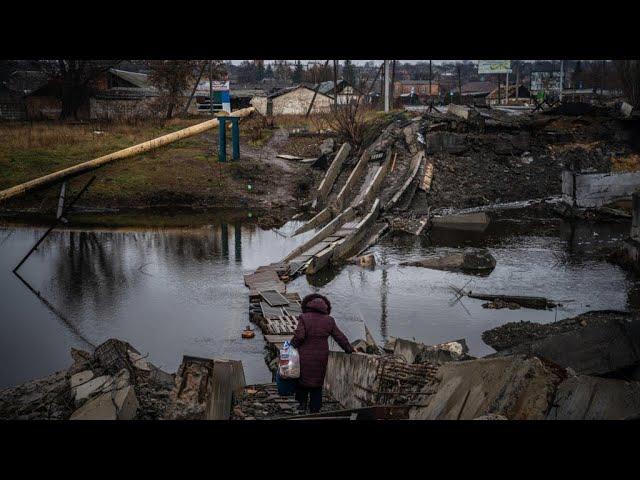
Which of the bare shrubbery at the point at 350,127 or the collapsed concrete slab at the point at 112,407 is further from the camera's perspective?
the bare shrubbery at the point at 350,127

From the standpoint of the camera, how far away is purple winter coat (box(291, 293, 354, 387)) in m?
6.54

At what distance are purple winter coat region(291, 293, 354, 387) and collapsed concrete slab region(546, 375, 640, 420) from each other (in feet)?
6.55

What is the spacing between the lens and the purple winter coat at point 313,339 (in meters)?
6.54

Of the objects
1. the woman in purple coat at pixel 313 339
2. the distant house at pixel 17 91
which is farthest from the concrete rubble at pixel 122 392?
the distant house at pixel 17 91

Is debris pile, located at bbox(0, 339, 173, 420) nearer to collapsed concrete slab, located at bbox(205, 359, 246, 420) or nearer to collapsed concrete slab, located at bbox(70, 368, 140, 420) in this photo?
collapsed concrete slab, located at bbox(70, 368, 140, 420)

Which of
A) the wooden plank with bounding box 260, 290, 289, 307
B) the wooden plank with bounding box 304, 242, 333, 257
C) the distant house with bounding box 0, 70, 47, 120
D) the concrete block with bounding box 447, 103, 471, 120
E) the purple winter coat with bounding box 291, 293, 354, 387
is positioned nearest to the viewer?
the purple winter coat with bounding box 291, 293, 354, 387

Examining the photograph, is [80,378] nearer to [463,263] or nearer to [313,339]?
[313,339]

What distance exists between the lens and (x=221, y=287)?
13.9 m

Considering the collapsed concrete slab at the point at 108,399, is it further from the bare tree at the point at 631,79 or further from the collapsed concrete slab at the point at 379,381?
the bare tree at the point at 631,79

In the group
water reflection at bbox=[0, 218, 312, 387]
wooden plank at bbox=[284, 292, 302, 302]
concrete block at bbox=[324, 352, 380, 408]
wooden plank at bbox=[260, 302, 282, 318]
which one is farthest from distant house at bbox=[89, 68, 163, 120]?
concrete block at bbox=[324, 352, 380, 408]

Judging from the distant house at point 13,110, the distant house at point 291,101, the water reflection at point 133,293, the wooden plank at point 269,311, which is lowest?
the water reflection at point 133,293

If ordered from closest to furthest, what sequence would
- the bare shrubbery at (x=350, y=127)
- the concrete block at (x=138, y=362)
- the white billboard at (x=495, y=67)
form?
the concrete block at (x=138, y=362), the bare shrubbery at (x=350, y=127), the white billboard at (x=495, y=67)

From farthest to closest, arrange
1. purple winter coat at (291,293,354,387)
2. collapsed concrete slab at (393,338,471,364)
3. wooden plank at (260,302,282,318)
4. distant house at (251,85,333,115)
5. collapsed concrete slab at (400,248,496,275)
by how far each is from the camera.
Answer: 1. distant house at (251,85,333,115)
2. collapsed concrete slab at (400,248,496,275)
3. wooden plank at (260,302,282,318)
4. collapsed concrete slab at (393,338,471,364)
5. purple winter coat at (291,293,354,387)

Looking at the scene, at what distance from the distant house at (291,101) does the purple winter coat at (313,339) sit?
39.7 m
